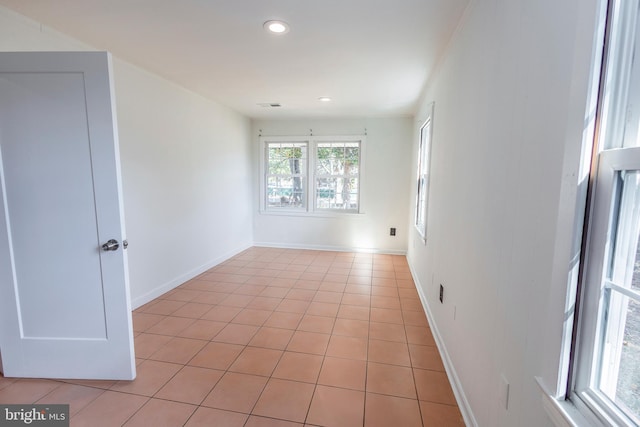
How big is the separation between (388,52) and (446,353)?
2.42 metres

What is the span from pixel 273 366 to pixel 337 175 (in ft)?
12.3

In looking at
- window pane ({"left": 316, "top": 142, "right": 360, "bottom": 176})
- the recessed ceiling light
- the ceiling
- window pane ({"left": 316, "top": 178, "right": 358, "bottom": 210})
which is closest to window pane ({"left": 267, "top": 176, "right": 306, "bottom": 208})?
window pane ({"left": 316, "top": 178, "right": 358, "bottom": 210})

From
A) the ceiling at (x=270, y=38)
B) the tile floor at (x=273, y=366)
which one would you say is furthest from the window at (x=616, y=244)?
the ceiling at (x=270, y=38)

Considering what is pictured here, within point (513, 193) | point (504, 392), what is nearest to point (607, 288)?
point (513, 193)

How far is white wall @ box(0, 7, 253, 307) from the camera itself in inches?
108

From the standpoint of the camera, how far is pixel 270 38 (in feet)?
7.31

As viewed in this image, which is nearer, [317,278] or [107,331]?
[107,331]

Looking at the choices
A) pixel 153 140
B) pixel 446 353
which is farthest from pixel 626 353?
pixel 153 140

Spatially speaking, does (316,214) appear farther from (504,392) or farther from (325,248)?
(504,392)

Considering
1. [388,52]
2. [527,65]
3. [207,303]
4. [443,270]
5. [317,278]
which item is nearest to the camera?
[527,65]

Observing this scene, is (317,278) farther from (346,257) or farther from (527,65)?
(527,65)

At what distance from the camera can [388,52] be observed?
2457 millimetres

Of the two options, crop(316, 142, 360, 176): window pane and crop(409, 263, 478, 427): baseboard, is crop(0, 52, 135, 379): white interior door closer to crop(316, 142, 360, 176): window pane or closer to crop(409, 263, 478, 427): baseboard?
crop(409, 263, 478, 427): baseboard

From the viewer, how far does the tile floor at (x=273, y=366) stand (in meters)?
1.66
